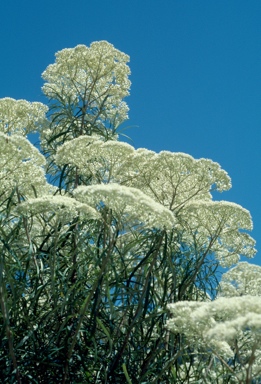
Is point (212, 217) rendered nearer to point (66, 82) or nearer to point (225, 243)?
point (225, 243)

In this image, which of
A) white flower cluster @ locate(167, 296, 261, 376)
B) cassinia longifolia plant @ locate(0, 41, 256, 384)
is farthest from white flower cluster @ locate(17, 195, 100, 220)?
white flower cluster @ locate(167, 296, 261, 376)

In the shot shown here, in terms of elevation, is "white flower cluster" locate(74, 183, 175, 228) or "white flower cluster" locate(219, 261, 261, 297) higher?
"white flower cluster" locate(219, 261, 261, 297)

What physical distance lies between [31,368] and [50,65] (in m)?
4.09

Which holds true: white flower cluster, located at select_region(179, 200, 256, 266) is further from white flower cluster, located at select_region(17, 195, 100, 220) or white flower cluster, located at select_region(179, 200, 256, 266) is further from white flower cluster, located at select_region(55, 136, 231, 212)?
white flower cluster, located at select_region(17, 195, 100, 220)

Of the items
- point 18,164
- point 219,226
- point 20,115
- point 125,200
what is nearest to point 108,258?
point 125,200

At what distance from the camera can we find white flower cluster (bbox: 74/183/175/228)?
4328 millimetres

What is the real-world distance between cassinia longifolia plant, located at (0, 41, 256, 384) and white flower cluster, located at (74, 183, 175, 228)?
1 cm

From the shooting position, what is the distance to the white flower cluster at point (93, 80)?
23.5 ft

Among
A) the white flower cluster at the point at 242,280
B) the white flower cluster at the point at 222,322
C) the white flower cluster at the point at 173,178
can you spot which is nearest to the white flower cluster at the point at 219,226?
the white flower cluster at the point at 173,178

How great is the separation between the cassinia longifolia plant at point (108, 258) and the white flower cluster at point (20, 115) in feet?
0.06

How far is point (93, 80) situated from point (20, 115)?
1058 millimetres

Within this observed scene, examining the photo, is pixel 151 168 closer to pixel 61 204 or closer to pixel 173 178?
pixel 173 178

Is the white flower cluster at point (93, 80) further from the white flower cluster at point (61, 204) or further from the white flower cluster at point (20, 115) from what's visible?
the white flower cluster at point (61, 204)

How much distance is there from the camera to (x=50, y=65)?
299 inches
